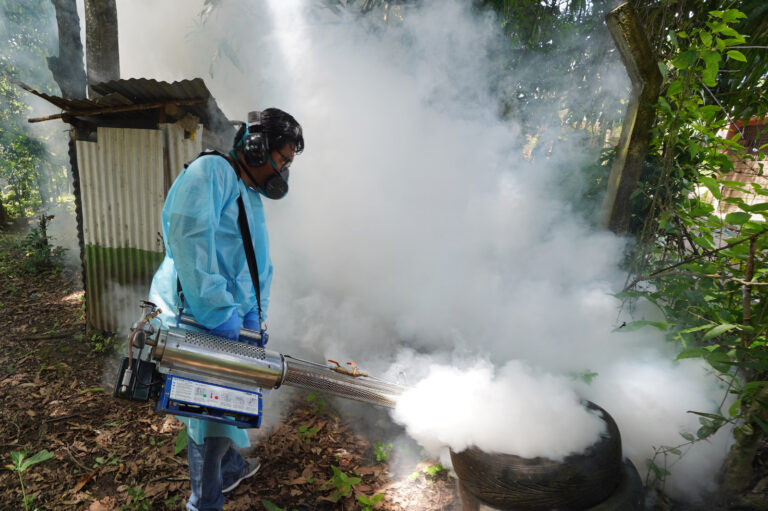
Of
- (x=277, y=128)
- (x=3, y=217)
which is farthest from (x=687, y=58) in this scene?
(x=3, y=217)

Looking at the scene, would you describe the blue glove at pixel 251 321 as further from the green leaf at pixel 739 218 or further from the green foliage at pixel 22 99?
the green foliage at pixel 22 99

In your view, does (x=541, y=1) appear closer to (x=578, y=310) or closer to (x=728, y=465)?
(x=578, y=310)

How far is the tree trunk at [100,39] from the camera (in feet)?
21.1

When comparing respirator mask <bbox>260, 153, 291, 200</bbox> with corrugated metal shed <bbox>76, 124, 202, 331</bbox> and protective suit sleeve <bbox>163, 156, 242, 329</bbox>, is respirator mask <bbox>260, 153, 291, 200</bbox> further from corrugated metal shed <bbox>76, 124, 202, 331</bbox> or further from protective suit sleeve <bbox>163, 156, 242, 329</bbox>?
corrugated metal shed <bbox>76, 124, 202, 331</bbox>

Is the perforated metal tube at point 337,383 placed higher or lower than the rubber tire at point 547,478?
higher

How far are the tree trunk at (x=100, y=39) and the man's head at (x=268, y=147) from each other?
237 inches

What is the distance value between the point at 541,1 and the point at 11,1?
15.9m

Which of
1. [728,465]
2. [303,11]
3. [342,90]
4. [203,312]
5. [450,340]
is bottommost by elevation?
[450,340]

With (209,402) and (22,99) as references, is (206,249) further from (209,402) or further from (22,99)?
(22,99)

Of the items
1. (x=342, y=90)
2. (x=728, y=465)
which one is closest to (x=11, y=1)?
(x=342, y=90)

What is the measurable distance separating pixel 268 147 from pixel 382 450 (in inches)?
123

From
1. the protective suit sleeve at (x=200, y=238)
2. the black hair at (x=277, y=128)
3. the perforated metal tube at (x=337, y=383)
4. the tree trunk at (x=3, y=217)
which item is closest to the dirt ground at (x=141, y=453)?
the perforated metal tube at (x=337, y=383)

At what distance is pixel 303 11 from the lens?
23.6 ft

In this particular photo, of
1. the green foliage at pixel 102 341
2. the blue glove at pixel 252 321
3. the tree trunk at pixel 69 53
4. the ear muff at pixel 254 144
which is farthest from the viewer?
the tree trunk at pixel 69 53
